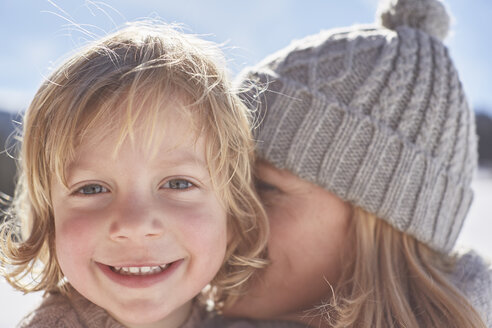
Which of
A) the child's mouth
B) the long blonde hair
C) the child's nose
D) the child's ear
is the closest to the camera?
the child's nose

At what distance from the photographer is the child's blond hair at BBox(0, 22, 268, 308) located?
1.36 meters

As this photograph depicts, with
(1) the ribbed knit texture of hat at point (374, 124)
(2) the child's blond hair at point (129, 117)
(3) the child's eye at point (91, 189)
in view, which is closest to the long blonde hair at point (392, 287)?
(1) the ribbed knit texture of hat at point (374, 124)

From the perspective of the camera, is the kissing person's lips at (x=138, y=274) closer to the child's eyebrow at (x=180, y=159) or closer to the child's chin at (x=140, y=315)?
the child's chin at (x=140, y=315)

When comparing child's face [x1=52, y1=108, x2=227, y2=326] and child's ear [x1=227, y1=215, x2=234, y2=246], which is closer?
child's face [x1=52, y1=108, x2=227, y2=326]

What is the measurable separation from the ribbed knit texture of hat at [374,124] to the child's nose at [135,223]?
1.83 feet

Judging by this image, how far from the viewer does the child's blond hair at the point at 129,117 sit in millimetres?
1356

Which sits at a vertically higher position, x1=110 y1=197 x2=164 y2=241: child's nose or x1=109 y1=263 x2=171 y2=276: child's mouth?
x1=110 y1=197 x2=164 y2=241: child's nose

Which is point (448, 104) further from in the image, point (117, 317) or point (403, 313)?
point (117, 317)

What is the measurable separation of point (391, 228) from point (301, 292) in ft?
1.27

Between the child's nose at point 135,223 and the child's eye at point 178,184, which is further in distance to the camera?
the child's eye at point 178,184

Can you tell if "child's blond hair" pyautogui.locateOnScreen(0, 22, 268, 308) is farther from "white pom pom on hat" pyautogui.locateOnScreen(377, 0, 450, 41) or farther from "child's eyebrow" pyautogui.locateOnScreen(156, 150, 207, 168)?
"white pom pom on hat" pyautogui.locateOnScreen(377, 0, 450, 41)

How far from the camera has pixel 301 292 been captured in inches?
71.7

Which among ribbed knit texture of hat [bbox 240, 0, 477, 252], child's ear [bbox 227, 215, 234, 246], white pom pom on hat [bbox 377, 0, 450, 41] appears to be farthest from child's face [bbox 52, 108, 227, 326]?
white pom pom on hat [bbox 377, 0, 450, 41]

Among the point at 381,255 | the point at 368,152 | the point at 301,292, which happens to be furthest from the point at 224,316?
the point at 368,152
